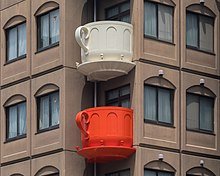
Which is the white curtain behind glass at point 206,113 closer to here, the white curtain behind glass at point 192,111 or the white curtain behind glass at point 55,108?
the white curtain behind glass at point 192,111

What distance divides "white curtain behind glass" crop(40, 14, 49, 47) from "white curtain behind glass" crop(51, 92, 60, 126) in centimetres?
253

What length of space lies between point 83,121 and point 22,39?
23.2ft

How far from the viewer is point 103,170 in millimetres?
44719

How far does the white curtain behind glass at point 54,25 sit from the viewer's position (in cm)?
4628

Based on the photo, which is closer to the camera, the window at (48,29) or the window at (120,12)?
the window at (120,12)

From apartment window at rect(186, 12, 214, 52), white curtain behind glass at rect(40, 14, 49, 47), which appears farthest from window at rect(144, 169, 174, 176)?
white curtain behind glass at rect(40, 14, 49, 47)

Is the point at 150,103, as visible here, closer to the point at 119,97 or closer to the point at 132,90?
the point at 132,90

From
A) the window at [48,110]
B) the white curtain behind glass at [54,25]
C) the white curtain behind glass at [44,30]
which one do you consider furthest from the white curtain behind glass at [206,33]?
the window at [48,110]

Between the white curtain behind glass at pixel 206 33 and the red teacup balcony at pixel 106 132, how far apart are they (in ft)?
18.1

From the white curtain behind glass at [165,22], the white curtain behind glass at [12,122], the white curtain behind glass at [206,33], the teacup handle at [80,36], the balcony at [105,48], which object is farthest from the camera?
the white curtain behind glass at [12,122]

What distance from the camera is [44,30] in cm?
4728

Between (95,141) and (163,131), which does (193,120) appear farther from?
(95,141)

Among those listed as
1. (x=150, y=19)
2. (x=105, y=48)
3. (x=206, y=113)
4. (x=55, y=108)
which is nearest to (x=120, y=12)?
(x=150, y=19)

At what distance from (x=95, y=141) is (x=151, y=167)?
252 cm
